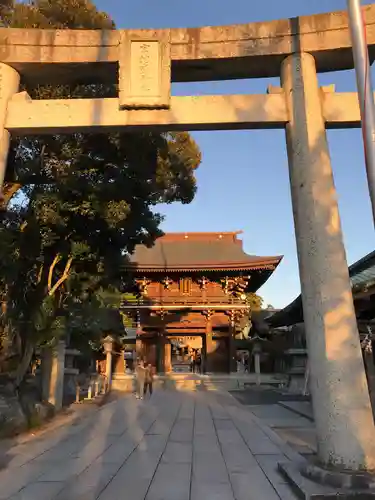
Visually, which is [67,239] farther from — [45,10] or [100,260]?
[45,10]

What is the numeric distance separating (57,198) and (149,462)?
604 centimetres

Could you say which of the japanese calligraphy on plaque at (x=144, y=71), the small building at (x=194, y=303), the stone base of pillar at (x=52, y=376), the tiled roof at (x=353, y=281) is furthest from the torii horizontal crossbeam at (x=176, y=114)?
the small building at (x=194, y=303)

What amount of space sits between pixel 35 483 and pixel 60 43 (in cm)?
564

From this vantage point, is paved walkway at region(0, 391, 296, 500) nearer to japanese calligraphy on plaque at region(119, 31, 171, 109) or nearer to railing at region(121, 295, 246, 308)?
japanese calligraphy on plaque at region(119, 31, 171, 109)

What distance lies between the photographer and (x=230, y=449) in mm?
6355

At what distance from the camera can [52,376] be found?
10.8 metres

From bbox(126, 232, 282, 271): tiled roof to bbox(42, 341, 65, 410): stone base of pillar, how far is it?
41.5 feet

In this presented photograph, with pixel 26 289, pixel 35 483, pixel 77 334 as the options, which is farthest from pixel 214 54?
pixel 77 334

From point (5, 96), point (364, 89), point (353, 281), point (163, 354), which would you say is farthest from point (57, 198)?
point (163, 354)

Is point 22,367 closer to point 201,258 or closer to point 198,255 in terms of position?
point 201,258

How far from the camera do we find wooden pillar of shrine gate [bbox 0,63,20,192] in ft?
16.9

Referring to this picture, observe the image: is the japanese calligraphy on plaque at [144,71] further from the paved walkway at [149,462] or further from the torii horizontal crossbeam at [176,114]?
the paved walkway at [149,462]

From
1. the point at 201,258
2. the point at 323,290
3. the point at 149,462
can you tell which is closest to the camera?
the point at 323,290

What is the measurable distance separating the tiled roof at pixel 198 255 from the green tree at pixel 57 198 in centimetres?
1333
